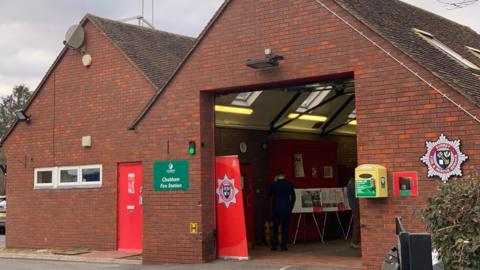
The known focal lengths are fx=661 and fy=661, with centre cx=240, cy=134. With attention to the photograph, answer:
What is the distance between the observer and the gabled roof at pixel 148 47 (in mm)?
17391

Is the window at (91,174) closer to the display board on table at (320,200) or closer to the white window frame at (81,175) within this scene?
the white window frame at (81,175)

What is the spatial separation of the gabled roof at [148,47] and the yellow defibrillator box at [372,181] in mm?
7119

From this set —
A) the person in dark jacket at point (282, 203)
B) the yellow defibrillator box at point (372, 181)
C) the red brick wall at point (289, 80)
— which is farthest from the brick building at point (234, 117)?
the person in dark jacket at point (282, 203)

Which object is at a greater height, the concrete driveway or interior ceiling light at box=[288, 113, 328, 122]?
interior ceiling light at box=[288, 113, 328, 122]

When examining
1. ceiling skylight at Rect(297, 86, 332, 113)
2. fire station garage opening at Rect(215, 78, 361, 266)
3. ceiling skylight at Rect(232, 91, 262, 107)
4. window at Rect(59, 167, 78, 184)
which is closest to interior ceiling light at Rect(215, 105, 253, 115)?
fire station garage opening at Rect(215, 78, 361, 266)

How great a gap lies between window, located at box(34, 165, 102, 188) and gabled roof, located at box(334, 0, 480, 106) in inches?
332

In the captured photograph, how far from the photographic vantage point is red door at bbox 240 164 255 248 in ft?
54.8

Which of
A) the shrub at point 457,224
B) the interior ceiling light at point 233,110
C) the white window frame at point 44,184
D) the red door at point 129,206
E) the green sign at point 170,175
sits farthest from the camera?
the white window frame at point 44,184

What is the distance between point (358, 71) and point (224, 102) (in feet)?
15.8

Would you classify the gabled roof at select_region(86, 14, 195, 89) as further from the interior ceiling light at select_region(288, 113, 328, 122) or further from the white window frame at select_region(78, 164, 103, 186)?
the interior ceiling light at select_region(288, 113, 328, 122)

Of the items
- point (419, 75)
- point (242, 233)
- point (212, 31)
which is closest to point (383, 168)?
point (419, 75)

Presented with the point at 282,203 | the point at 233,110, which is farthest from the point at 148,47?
the point at 282,203

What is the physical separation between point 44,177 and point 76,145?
166cm

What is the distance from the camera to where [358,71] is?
11.5 m
